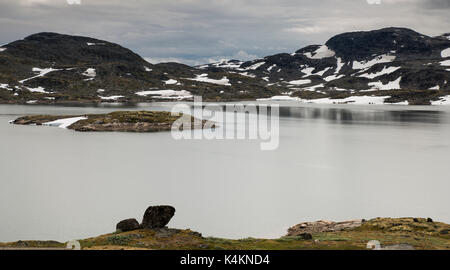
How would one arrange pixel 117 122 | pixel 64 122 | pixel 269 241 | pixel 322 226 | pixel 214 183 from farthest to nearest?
pixel 64 122 < pixel 117 122 < pixel 214 183 < pixel 322 226 < pixel 269 241

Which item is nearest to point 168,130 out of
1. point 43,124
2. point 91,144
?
point 91,144

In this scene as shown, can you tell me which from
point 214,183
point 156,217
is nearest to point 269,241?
point 156,217

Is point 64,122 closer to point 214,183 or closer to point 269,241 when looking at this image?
point 214,183

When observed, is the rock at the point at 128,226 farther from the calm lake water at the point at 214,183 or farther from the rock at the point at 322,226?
the rock at the point at 322,226

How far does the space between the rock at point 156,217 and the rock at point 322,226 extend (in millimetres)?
10197

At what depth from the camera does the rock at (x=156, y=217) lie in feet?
100

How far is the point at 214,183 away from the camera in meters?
54.1

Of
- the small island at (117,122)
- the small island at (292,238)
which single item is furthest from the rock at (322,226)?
the small island at (117,122)

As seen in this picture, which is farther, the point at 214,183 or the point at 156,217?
the point at 214,183

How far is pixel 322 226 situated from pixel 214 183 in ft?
69.2
